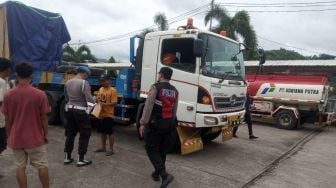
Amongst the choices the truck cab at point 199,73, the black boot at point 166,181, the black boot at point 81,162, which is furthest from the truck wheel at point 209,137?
the black boot at point 166,181

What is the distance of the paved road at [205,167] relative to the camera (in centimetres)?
519

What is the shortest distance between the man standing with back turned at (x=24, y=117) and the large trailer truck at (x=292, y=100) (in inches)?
424

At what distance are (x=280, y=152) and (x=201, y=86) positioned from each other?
3.17 m

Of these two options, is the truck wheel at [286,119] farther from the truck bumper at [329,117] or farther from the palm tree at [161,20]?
the palm tree at [161,20]

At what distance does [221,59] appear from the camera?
689 centimetres

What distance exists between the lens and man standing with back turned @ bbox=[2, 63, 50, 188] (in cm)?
383

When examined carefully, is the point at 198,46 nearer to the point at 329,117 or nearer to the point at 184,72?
the point at 184,72

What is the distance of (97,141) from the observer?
777cm

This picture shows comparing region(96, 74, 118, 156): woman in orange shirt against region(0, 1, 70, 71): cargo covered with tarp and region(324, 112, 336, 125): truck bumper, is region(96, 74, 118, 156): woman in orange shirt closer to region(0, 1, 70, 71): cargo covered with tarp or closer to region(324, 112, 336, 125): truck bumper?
region(0, 1, 70, 71): cargo covered with tarp

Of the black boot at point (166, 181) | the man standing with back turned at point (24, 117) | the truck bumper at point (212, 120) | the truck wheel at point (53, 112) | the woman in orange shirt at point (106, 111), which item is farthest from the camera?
the truck wheel at point (53, 112)

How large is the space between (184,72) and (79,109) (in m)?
2.10

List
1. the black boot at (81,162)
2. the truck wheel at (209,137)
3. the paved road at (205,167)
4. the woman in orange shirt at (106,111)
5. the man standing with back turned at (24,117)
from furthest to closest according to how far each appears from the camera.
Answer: the truck wheel at (209,137)
the woman in orange shirt at (106,111)
the black boot at (81,162)
the paved road at (205,167)
the man standing with back turned at (24,117)

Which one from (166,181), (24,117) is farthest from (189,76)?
(24,117)

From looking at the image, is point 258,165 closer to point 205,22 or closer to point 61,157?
point 61,157
